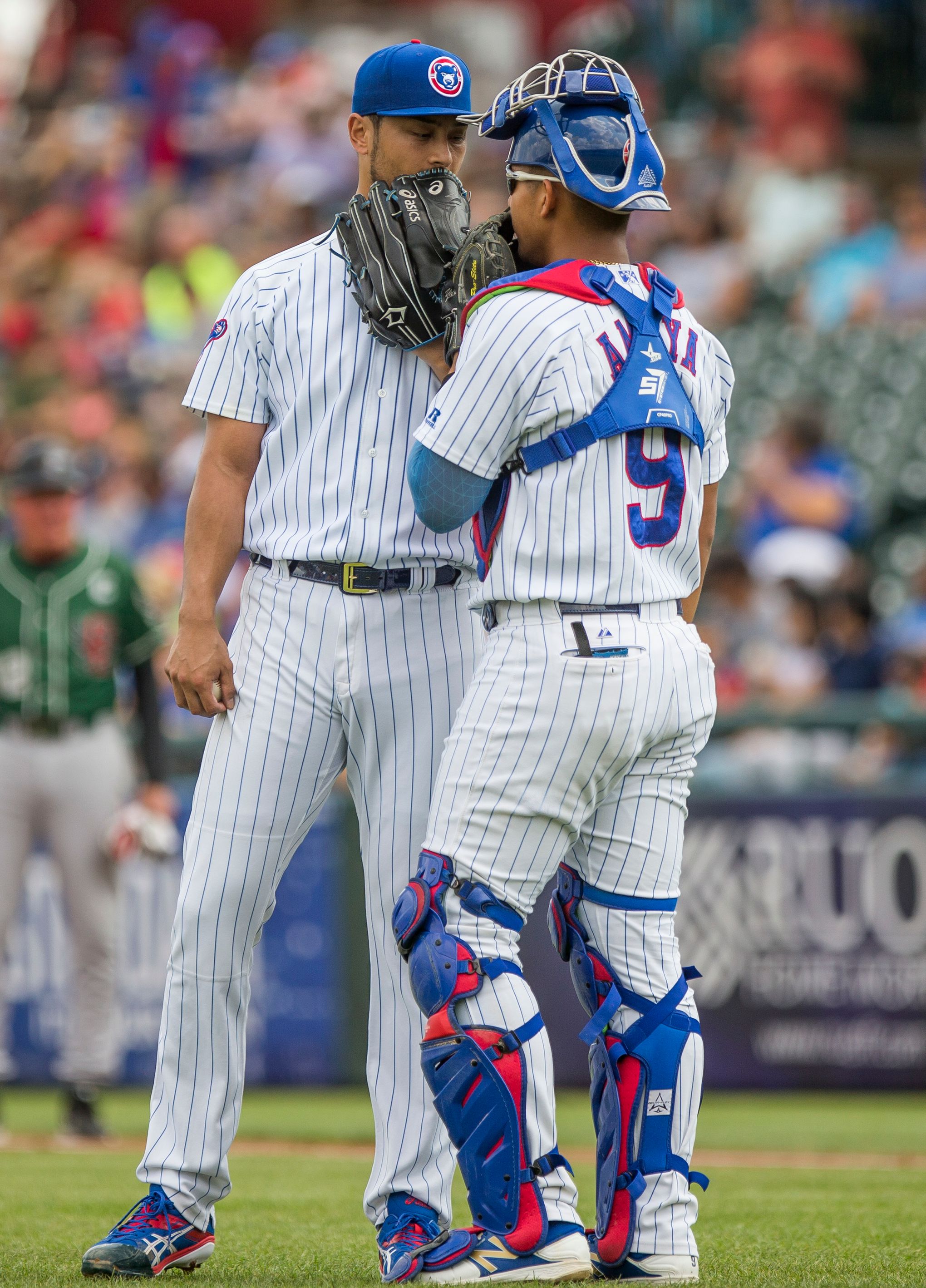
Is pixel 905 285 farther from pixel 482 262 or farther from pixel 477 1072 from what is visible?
pixel 477 1072

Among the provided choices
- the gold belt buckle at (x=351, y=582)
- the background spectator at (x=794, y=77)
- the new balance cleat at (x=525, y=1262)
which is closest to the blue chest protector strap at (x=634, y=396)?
the gold belt buckle at (x=351, y=582)

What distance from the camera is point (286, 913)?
28.5ft

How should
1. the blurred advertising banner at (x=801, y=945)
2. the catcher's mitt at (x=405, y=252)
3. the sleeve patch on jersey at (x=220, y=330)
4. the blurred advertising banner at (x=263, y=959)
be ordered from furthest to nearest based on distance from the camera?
the blurred advertising banner at (x=263, y=959) → the blurred advertising banner at (x=801, y=945) → the sleeve patch on jersey at (x=220, y=330) → the catcher's mitt at (x=405, y=252)

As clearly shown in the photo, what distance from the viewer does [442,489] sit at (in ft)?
10.8

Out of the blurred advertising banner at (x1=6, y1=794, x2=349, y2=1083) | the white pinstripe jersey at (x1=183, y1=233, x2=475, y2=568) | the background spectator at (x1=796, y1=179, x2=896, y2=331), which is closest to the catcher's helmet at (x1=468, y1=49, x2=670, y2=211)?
the white pinstripe jersey at (x1=183, y1=233, x2=475, y2=568)

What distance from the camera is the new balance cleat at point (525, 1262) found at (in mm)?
3141

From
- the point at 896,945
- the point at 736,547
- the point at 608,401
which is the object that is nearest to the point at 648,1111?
the point at 608,401

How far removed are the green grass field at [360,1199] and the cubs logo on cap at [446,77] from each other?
225 centimetres

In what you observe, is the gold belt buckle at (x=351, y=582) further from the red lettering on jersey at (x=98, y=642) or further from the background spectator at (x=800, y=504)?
the background spectator at (x=800, y=504)

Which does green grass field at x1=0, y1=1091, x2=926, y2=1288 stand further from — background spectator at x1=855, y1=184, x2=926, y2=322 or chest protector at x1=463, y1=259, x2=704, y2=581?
background spectator at x1=855, y1=184, x2=926, y2=322

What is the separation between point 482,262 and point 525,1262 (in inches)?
68.7

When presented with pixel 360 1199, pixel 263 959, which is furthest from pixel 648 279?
pixel 263 959

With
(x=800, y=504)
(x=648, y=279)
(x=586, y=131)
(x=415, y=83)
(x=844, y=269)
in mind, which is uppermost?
(x=844, y=269)

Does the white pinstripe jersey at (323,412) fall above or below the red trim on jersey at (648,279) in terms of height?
below
